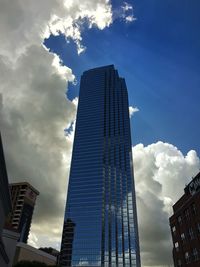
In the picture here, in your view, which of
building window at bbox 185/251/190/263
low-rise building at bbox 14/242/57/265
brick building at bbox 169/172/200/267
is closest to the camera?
brick building at bbox 169/172/200/267

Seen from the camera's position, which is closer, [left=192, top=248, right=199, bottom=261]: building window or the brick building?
[left=192, top=248, right=199, bottom=261]: building window

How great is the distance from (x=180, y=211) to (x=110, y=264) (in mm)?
137697

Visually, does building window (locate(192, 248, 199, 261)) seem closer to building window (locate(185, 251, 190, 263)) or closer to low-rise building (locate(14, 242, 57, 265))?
building window (locate(185, 251, 190, 263))

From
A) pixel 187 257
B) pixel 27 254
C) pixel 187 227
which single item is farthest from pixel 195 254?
pixel 27 254

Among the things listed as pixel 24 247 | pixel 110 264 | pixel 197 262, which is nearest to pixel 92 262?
pixel 110 264

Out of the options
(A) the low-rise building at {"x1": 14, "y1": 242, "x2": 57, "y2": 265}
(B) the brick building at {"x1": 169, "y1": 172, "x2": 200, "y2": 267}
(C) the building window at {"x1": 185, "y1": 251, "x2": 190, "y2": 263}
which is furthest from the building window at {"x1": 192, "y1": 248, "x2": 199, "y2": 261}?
(A) the low-rise building at {"x1": 14, "y1": 242, "x2": 57, "y2": 265}

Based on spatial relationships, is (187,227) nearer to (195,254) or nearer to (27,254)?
(195,254)

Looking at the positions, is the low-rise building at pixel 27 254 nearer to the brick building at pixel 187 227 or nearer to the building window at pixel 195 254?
the brick building at pixel 187 227

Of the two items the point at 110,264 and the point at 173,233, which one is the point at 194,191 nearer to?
the point at 173,233

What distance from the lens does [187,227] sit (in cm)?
7212

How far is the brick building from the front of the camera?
6669 cm

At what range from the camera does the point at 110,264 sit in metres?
195

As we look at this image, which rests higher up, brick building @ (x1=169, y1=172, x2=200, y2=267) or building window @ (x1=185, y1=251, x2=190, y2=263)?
brick building @ (x1=169, y1=172, x2=200, y2=267)

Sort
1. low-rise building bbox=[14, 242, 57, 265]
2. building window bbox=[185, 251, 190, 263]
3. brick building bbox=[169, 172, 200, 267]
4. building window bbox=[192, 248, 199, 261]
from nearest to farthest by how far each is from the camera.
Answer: building window bbox=[192, 248, 199, 261]
brick building bbox=[169, 172, 200, 267]
building window bbox=[185, 251, 190, 263]
low-rise building bbox=[14, 242, 57, 265]
